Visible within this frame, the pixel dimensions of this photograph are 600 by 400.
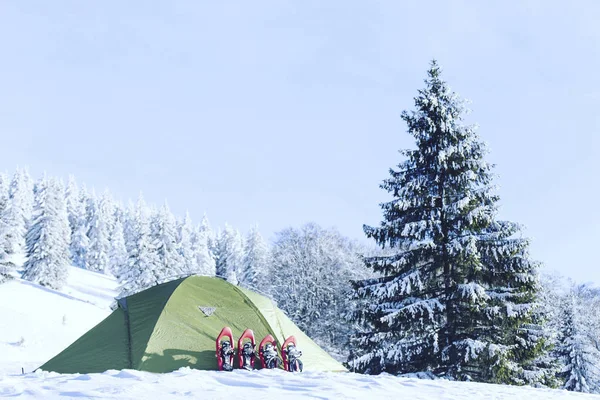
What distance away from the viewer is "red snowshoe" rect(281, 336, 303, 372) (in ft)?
36.1

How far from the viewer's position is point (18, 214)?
2452 inches

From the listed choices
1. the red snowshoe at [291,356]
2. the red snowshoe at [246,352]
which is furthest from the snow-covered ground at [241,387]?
the red snowshoe at [291,356]

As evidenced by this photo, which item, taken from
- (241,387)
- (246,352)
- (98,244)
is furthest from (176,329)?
(98,244)

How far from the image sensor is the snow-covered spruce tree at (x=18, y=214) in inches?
1573

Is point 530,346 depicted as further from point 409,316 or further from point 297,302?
point 297,302

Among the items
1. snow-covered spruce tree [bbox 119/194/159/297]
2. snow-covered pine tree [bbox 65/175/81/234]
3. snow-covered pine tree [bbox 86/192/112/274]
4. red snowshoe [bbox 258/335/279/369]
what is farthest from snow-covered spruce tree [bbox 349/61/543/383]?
snow-covered pine tree [bbox 65/175/81/234]

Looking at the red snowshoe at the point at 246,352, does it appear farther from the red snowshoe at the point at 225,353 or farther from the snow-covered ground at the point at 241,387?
the snow-covered ground at the point at 241,387

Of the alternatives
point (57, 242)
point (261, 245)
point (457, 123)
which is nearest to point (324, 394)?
point (457, 123)

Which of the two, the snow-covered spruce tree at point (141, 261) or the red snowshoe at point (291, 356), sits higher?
the snow-covered spruce tree at point (141, 261)

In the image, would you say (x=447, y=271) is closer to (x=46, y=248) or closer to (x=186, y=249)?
(x=46, y=248)

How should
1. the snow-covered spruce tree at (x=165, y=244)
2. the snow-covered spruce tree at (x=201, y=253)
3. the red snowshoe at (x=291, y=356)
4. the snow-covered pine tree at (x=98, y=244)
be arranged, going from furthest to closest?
the snow-covered pine tree at (x=98, y=244) < the snow-covered spruce tree at (x=201, y=253) < the snow-covered spruce tree at (x=165, y=244) < the red snowshoe at (x=291, y=356)

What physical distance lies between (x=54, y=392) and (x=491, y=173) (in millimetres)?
13091

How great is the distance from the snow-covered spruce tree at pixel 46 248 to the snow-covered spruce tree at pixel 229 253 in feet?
106

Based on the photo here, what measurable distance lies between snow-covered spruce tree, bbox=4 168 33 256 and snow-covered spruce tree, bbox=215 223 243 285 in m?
30.5
